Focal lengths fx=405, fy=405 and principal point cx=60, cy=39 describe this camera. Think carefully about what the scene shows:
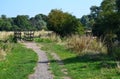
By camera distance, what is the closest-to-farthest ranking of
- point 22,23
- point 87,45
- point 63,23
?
point 87,45 < point 63,23 < point 22,23

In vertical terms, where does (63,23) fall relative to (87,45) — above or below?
above

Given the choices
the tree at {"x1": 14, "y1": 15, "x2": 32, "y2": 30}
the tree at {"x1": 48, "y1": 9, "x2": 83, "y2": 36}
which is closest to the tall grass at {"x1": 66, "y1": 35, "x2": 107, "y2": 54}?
the tree at {"x1": 48, "y1": 9, "x2": 83, "y2": 36}

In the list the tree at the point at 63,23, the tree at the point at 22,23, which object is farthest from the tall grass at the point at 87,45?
the tree at the point at 22,23

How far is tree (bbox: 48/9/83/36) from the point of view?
2148 inches

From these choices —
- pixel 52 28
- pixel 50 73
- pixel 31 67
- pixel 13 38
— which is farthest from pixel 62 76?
pixel 52 28

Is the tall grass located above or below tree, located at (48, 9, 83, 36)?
below

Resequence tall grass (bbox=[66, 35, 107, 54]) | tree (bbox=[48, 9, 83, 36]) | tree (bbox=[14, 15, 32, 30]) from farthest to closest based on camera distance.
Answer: tree (bbox=[14, 15, 32, 30])
tree (bbox=[48, 9, 83, 36])
tall grass (bbox=[66, 35, 107, 54])

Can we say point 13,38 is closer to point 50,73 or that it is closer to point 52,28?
point 52,28

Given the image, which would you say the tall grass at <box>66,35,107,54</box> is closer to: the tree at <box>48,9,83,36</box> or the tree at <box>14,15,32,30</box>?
the tree at <box>48,9,83,36</box>

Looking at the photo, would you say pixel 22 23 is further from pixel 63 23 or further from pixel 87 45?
pixel 87 45

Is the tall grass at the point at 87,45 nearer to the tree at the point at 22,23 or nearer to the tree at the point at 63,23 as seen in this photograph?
the tree at the point at 63,23

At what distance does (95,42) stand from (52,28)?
87.1 ft

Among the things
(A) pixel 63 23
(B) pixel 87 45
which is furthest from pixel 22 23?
(B) pixel 87 45

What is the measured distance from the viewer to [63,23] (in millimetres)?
56656
